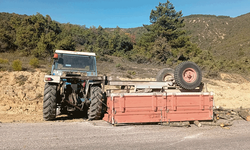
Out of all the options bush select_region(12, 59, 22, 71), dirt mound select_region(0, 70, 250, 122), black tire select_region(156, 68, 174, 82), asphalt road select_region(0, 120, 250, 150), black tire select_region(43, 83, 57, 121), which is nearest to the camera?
asphalt road select_region(0, 120, 250, 150)

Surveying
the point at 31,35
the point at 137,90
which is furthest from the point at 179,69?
the point at 31,35

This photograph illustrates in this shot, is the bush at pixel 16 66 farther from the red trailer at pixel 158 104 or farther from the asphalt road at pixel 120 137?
the red trailer at pixel 158 104

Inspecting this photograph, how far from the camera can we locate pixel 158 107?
23.9ft

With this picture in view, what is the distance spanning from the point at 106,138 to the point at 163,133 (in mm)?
1710

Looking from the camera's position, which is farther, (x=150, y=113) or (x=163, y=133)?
(x=150, y=113)

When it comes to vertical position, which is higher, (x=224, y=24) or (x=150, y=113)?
(x=224, y=24)

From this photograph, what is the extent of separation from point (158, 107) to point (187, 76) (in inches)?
74.9

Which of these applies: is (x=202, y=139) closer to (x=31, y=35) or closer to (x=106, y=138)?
(x=106, y=138)

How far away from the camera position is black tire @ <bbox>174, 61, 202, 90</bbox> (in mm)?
8016

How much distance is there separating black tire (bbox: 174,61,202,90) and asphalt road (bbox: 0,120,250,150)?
1.58m

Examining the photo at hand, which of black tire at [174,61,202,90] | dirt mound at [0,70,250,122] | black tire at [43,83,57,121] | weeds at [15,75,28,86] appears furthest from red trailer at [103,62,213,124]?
weeds at [15,75,28,86]

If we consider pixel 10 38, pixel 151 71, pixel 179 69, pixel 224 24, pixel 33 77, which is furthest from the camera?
pixel 224 24

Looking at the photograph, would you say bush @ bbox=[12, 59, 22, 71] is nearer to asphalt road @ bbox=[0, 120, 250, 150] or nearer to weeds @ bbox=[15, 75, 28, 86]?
weeds @ bbox=[15, 75, 28, 86]

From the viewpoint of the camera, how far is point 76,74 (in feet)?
27.8
